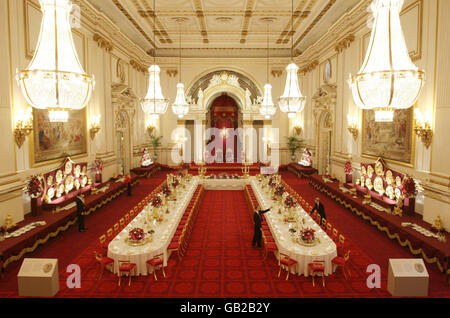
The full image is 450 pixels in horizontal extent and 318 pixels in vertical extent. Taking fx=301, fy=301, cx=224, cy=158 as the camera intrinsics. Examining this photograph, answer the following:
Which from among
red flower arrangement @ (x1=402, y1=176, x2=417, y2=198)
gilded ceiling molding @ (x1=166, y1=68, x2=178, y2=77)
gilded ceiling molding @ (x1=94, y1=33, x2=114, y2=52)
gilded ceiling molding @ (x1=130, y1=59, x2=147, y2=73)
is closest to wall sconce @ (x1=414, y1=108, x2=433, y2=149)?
red flower arrangement @ (x1=402, y1=176, x2=417, y2=198)

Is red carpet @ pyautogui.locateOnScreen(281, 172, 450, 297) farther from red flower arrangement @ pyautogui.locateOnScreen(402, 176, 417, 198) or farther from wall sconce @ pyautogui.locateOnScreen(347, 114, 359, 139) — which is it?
wall sconce @ pyautogui.locateOnScreen(347, 114, 359, 139)

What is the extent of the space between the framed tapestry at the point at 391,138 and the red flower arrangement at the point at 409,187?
2.69 feet

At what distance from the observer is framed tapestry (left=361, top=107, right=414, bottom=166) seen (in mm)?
9656

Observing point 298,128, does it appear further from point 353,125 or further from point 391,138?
point 391,138

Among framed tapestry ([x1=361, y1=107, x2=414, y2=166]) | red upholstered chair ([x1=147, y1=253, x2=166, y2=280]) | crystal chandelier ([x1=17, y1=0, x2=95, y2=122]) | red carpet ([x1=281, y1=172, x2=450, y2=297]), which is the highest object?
crystal chandelier ([x1=17, y1=0, x2=95, y2=122])

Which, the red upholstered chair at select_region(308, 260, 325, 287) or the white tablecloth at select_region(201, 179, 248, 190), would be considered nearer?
the red upholstered chair at select_region(308, 260, 325, 287)

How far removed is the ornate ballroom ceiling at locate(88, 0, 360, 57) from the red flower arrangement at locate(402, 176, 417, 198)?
871cm

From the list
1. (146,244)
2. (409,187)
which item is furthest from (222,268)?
(409,187)

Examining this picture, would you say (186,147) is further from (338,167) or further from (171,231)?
(171,231)

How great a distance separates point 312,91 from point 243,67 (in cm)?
567

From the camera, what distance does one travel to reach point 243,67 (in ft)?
74.2

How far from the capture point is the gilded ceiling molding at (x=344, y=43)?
13.6 m

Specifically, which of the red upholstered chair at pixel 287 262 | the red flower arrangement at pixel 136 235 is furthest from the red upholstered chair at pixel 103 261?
the red upholstered chair at pixel 287 262

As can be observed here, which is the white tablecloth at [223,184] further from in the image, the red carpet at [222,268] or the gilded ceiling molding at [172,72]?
the gilded ceiling molding at [172,72]
